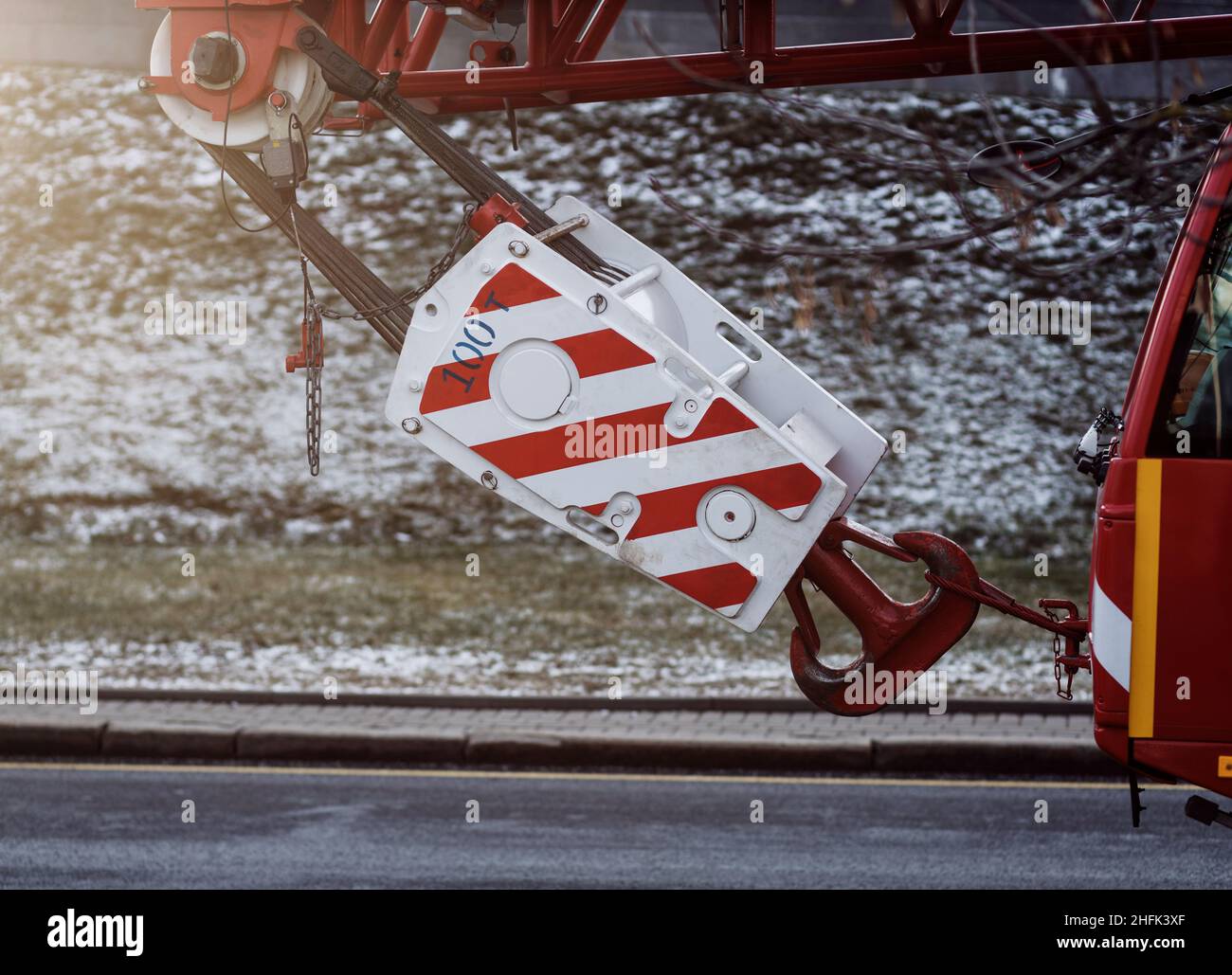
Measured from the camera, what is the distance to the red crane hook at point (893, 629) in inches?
169

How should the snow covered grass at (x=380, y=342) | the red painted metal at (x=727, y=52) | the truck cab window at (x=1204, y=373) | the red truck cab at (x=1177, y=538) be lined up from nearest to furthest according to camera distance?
the red truck cab at (x=1177, y=538) < the truck cab window at (x=1204, y=373) < the red painted metal at (x=727, y=52) < the snow covered grass at (x=380, y=342)

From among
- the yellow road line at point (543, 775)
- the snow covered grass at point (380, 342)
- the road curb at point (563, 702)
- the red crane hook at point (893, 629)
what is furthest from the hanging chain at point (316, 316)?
the snow covered grass at point (380, 342)

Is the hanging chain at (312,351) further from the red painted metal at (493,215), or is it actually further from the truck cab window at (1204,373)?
the truck cab window at (1204,373)

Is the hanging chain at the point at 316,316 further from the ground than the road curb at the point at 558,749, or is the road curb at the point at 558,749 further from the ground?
the hanging chain at the point at 316,316

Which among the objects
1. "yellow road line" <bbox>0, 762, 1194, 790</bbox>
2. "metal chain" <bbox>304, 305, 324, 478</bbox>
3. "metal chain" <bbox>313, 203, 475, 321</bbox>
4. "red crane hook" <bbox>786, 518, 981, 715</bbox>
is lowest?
"yellow road line" <bbox>0, 762, 1194, 790</bbox>

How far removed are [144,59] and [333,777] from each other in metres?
17.9

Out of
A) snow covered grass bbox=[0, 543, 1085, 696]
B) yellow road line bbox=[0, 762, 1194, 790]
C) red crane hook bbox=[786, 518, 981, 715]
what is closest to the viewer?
red crane hook bbox=[786, 518, 981, 715]

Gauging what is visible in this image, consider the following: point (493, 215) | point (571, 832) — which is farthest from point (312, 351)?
point (571, 832)

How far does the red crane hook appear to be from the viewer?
4285 mm

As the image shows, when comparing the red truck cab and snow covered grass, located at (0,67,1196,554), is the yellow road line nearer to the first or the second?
the red truck cab

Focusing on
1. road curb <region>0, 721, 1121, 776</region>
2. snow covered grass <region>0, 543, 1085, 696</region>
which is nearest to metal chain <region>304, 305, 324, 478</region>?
road curb <region>0, 721, 1121, 776</region>

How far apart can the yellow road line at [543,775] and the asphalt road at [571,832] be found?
0.07ft

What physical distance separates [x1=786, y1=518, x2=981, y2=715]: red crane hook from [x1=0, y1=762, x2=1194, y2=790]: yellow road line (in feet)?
15.0
